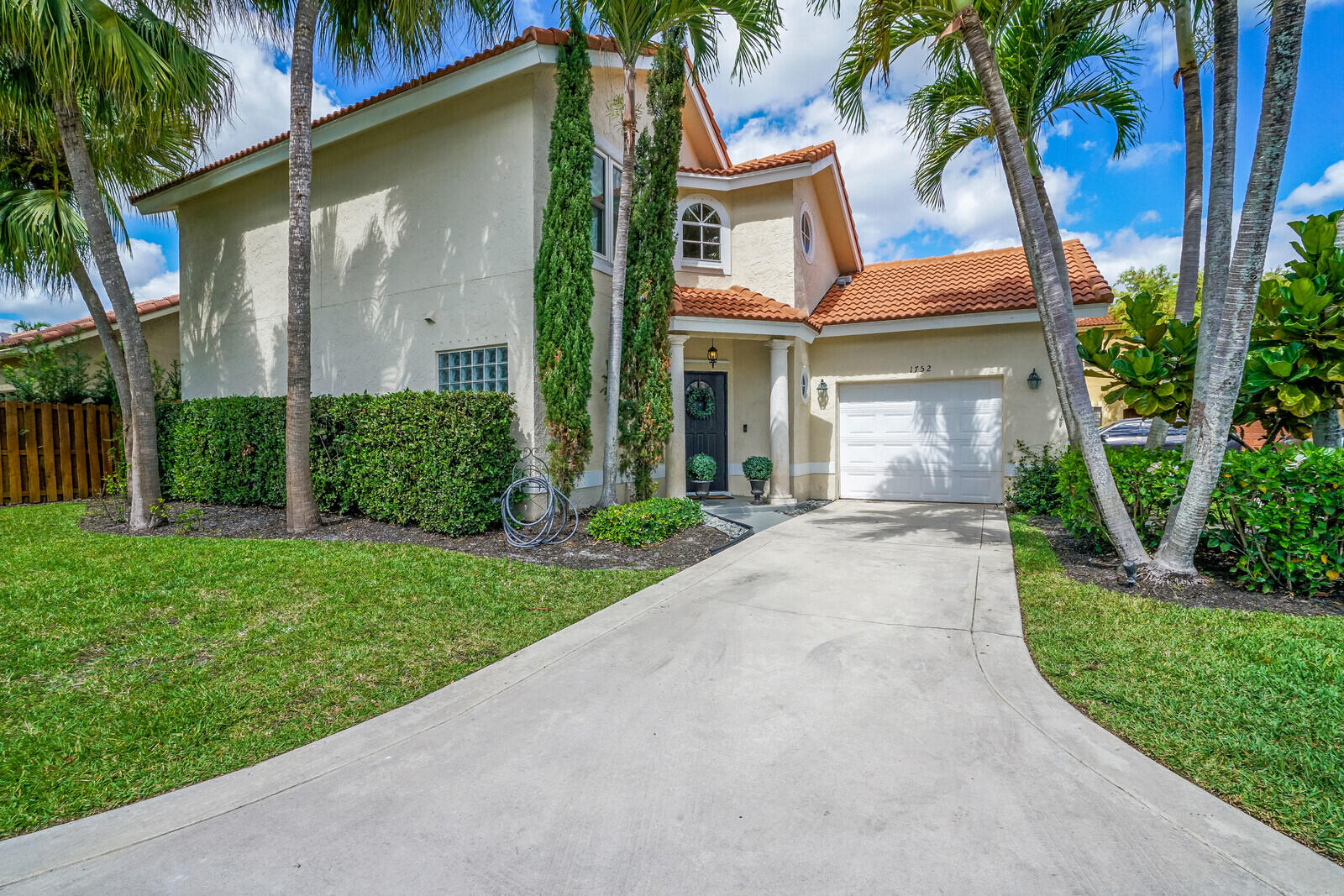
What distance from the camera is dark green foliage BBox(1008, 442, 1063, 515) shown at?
33.1 feet

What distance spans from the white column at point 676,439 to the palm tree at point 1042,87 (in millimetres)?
4225

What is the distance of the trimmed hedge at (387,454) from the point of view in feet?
→ 24.7

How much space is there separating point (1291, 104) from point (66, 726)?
29.1 feet

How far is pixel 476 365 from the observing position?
8938 mm

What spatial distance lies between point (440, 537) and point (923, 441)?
8625mm

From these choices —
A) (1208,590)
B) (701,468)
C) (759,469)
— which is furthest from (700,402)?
(1208,590)

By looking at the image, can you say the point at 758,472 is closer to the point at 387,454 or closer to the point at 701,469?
the point at 701,469

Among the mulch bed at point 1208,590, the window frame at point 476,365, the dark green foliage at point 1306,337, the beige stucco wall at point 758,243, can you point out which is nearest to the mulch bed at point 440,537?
the window frame at point 476,365

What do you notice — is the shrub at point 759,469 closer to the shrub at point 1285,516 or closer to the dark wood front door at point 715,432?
the dark wood front door at point 715,432

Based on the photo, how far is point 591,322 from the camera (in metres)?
8.90

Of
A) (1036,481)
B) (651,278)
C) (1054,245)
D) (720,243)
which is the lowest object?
(1036,481)

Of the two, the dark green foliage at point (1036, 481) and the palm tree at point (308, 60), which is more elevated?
the palm tree at point (308, 60)

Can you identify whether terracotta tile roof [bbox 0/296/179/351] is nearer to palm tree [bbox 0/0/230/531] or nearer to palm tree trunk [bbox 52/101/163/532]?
palm tree [bbox 0/0/230/531]

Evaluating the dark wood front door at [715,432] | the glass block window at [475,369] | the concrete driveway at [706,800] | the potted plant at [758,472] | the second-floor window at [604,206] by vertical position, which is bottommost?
the concrete driveway at [706,800]
